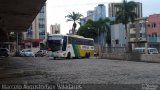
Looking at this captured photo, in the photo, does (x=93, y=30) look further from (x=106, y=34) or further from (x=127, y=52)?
(x=127, y=52)

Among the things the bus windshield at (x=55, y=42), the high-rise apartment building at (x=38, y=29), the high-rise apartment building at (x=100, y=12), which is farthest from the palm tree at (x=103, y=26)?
the bus windshield at (x=55, y=42)

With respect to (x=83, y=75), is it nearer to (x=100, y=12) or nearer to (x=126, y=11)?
(x=126, y=11)

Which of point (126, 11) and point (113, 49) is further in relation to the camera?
point (126, 11)

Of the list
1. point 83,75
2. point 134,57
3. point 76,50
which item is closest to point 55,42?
point 76,50

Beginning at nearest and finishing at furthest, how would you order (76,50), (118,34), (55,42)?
(55,42) → (76,50) → (118,34)

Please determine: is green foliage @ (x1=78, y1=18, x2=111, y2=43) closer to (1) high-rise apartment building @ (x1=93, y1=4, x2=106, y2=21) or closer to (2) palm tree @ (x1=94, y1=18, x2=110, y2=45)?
(2) palm tree @ (x1=94, y1=18, x2=110, y2=45)

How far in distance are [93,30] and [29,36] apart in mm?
25650

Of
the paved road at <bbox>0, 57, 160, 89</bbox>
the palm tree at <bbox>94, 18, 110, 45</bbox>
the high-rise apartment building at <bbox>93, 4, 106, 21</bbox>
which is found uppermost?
the high-rise apartment building at <bbox>93, 4, 106, 21</bbox>

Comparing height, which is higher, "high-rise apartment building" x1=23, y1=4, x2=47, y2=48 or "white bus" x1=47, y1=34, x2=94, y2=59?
"high-rise apartment building" x1=23, y1=4, x2=47, y2=48

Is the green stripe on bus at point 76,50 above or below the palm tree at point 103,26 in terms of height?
below

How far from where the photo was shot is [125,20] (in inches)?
3632

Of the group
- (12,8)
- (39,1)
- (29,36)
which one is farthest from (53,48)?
(29,36)

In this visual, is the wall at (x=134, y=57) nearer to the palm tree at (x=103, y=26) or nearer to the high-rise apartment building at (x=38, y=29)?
the palm tree at (x=103, y=26)

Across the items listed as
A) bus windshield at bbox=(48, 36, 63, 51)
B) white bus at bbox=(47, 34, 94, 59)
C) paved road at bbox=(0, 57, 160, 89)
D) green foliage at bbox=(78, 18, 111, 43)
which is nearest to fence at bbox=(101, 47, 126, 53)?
white bus at bbox=(47, 34, 94, 59)
